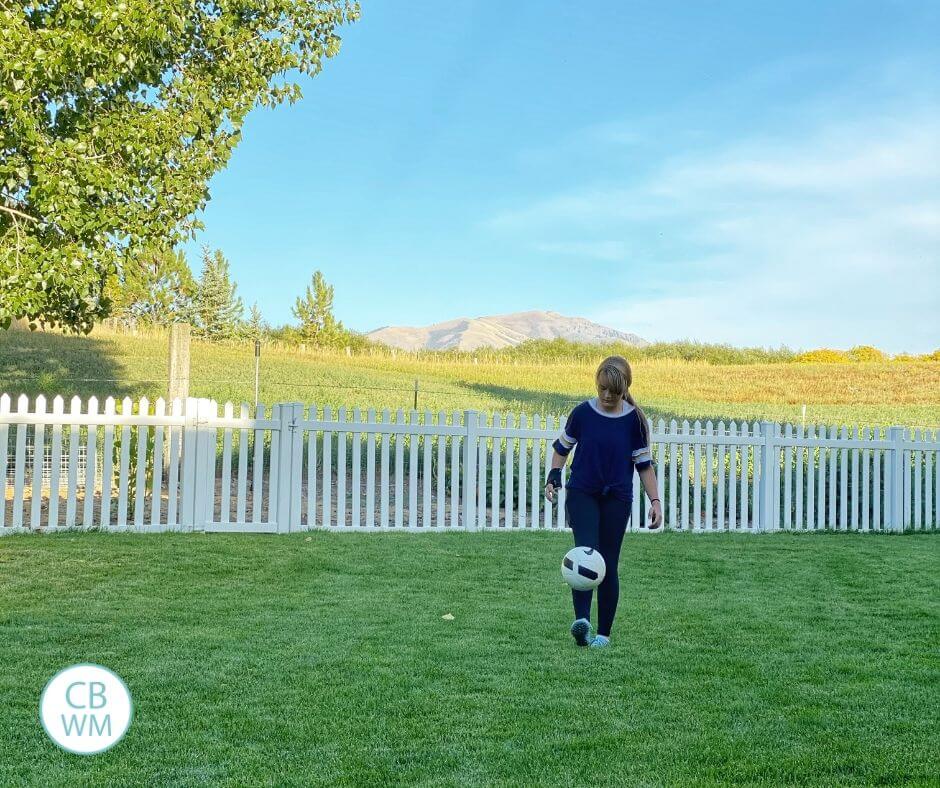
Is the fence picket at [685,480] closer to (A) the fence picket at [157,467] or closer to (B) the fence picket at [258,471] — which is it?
(B) the fence picket at [258,471]

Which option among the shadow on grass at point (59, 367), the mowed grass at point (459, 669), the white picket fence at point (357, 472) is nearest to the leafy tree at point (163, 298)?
the shadow on grass at point (59, 367)

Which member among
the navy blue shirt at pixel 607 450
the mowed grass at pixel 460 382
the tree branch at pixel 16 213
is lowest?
the navy blue shirt at pixel 607 450

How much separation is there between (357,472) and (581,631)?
18.7ft

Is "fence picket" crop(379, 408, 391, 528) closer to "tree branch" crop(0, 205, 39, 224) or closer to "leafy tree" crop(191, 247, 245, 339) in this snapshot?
"tree branch" crop(0, 205, 39, 224)

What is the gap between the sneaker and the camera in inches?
206

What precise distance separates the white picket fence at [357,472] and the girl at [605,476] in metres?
5.02

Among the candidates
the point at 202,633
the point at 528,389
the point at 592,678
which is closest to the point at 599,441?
the point at 592,678

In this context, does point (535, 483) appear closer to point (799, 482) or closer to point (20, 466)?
point (799, 482)

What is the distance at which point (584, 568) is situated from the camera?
522 cm

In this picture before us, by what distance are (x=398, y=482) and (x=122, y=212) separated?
13.6ft

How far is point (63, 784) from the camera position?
10.4ft

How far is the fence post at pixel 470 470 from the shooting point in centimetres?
1089

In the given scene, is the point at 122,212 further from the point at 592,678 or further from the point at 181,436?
the point at 592,678

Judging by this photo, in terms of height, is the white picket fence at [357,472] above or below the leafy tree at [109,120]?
below
